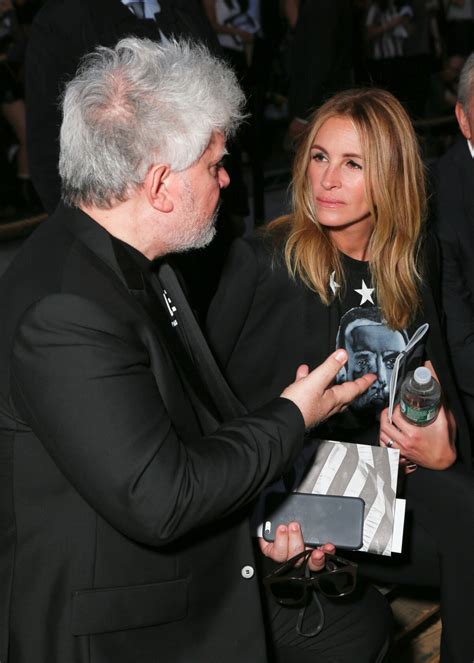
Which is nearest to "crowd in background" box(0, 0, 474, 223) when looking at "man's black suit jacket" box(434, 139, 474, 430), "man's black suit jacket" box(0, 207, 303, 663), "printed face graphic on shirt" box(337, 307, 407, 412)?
"man's black suit jacket" box(434, 139, 474, 430)

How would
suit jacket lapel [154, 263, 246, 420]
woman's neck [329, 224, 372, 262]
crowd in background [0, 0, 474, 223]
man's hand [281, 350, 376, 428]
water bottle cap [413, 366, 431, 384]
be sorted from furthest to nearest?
crowd in background [0, 0, 474, 223], woman's neck [329, 224, 372, 262], water bottle cap [413, 366, 431, 384], suit jacket lapel [154, 263, 246, 420], man's hand [281, 350, 376, 428]

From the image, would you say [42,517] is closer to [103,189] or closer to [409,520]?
[103,189]

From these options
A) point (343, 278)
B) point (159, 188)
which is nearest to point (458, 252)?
point (343, 278)

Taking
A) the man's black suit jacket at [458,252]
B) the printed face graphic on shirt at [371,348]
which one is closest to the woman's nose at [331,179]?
the printed face graphic on shirt at [371,348]

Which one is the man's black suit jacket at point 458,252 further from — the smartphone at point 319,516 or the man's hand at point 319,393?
the man's hand at point 319,393

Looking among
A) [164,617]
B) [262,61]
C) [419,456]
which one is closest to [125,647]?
[164,617]

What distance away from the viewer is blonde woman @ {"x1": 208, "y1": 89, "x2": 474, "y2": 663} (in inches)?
103

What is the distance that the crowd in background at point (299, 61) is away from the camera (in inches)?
184

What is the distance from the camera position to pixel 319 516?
76.4 inches

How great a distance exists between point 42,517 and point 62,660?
0.88 ft

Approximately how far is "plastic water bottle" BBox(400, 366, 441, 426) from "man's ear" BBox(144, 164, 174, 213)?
84 centimetres

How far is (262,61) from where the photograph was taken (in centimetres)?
648

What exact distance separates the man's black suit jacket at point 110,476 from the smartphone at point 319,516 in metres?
0.15

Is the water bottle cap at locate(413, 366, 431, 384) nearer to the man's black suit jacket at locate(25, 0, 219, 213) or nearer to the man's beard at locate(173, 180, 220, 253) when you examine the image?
the man's beard at locate(173, 180, 220, 253)
